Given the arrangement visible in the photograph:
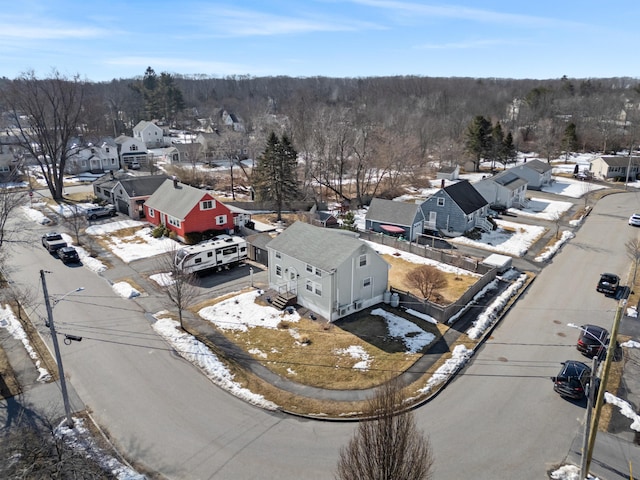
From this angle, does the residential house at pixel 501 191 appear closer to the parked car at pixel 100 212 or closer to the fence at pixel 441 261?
the fence at pixel 441 261

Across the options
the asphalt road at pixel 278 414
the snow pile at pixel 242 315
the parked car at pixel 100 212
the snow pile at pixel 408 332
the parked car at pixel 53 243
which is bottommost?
the asphalt road at pixel 278 414

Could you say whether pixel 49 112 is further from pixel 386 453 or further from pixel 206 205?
pixel 386 453

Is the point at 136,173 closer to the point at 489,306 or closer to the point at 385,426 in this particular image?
the point at 489,306

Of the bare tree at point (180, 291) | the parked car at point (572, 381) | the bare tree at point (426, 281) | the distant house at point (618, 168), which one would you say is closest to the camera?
the parked car at point (572, 381)

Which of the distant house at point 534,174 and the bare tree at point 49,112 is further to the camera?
the distant house at point 534,174

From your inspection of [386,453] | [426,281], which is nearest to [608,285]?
[426,281]

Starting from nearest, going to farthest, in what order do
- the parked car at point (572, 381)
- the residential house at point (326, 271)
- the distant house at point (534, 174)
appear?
1. the parked car at point (572, 381)
2. the residential house at point (326, 271)
3. the distant house at point (534, 174)

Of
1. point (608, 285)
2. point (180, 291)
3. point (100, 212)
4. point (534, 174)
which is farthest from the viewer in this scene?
point (534, 174)

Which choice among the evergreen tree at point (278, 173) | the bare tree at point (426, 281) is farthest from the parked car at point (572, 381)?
the evergreen tree at point (278, 173)
